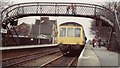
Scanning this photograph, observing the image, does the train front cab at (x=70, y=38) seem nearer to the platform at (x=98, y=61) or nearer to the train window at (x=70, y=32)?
the train window at (x=70, y=32)

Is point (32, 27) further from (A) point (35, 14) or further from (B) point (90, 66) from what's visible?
(B) point (90, 66)

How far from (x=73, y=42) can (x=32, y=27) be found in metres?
72.9

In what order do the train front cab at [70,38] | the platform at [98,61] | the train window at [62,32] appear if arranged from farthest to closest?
1. the train window at [62,32]
2. the train front cab at [70,38]
3. the platform at [98,61]

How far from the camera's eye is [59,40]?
2556cm

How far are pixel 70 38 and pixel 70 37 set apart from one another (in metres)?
0.10

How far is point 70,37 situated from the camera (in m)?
25.2

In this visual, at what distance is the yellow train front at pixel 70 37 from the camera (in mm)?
25094

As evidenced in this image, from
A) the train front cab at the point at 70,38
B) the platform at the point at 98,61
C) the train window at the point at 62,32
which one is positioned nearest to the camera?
the platform at the point at 98,61

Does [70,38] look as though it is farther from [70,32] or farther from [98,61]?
[98,61]

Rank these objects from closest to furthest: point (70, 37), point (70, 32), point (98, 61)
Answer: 1. point (98, 61)
2. point (70, 37)
3. point (70, 32)

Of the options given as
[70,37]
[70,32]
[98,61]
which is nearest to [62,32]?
[70,32]

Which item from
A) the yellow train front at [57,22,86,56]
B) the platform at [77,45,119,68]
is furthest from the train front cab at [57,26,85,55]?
the platform at [77,45,119,68]

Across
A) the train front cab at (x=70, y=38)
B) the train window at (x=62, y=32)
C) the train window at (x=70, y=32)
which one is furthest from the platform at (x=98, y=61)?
the train window at (x=62, y=32)

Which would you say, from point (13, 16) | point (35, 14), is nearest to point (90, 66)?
point (35, 14)
